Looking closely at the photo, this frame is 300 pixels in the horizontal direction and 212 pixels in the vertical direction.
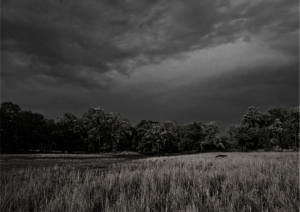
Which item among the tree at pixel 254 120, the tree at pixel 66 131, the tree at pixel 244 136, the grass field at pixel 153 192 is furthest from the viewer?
the tree at pixel 66 131

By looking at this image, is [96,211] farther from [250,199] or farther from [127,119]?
[127,119]

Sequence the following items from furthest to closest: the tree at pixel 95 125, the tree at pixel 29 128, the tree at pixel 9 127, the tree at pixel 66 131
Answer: the tree at pixel 66 131 < the tree at pixel 95 125 < the tree at pixel 29 128 < the tree at pixel 9 127

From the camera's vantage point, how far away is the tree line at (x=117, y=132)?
200 ft

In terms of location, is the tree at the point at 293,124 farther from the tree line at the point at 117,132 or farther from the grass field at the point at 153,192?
the grass field at the point at 153,192

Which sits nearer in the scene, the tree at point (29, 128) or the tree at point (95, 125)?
the tree at point (29, 128)

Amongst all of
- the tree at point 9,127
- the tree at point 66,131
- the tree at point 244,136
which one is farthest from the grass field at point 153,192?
the tree at point 66,131

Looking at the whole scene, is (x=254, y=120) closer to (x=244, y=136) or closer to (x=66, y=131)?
(x=244, y=136)

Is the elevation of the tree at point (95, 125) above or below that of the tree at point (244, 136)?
above

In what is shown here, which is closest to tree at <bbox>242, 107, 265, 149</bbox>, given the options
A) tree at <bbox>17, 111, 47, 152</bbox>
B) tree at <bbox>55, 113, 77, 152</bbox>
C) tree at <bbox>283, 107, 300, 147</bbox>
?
tree at <bbox>283, 107, 300, 147</bbox>

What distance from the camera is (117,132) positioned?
67500 mm

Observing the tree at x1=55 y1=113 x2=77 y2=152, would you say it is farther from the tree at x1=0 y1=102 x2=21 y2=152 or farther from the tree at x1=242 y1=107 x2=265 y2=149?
the tree at x1=242 y1=107 x2=265 y2=149

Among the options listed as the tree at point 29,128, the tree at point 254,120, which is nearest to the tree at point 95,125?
the tree at point 29,128

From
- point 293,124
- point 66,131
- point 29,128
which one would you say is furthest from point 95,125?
point 293,124

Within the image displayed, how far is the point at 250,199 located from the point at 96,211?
14.9 ft
